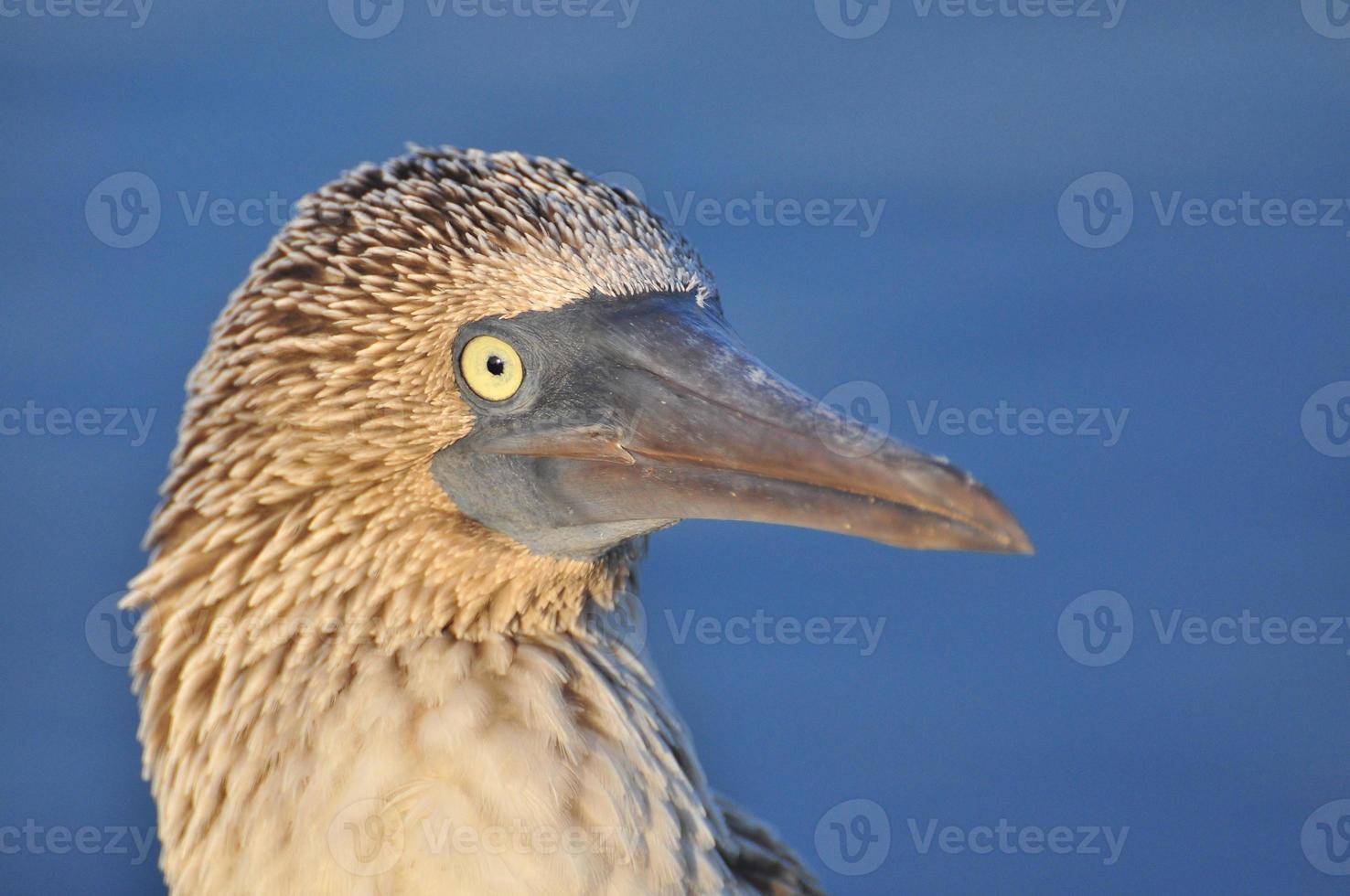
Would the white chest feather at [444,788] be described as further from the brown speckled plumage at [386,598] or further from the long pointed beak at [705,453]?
the long pointed beak at [705,453]

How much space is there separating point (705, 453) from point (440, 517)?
45 cm

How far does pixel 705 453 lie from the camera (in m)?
2.11

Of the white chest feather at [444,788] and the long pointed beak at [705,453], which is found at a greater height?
the long pointed beak at [705,453]

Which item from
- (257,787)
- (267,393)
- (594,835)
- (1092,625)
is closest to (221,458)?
(267,393)

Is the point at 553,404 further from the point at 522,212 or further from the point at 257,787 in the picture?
the point at 257,787

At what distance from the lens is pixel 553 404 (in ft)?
7.35

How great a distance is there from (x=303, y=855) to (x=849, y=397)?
246cm

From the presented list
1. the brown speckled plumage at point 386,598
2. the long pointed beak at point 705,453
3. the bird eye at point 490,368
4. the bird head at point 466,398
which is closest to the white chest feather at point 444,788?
the brown speckled plumage at point 386,598

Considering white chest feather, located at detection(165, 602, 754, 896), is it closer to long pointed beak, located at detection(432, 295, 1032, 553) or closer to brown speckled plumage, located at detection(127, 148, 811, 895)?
brown speckled plumage, located at detection(127, 148, 811, 895)

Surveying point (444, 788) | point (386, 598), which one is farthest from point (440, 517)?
point (444, 788)

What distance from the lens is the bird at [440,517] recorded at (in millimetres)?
2172

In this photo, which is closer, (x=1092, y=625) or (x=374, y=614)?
(x=374, y=614)

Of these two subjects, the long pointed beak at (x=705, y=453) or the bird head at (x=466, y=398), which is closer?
the long pointed beak at (x=705, y=453)

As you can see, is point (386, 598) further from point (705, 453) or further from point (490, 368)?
point (705, 453)
